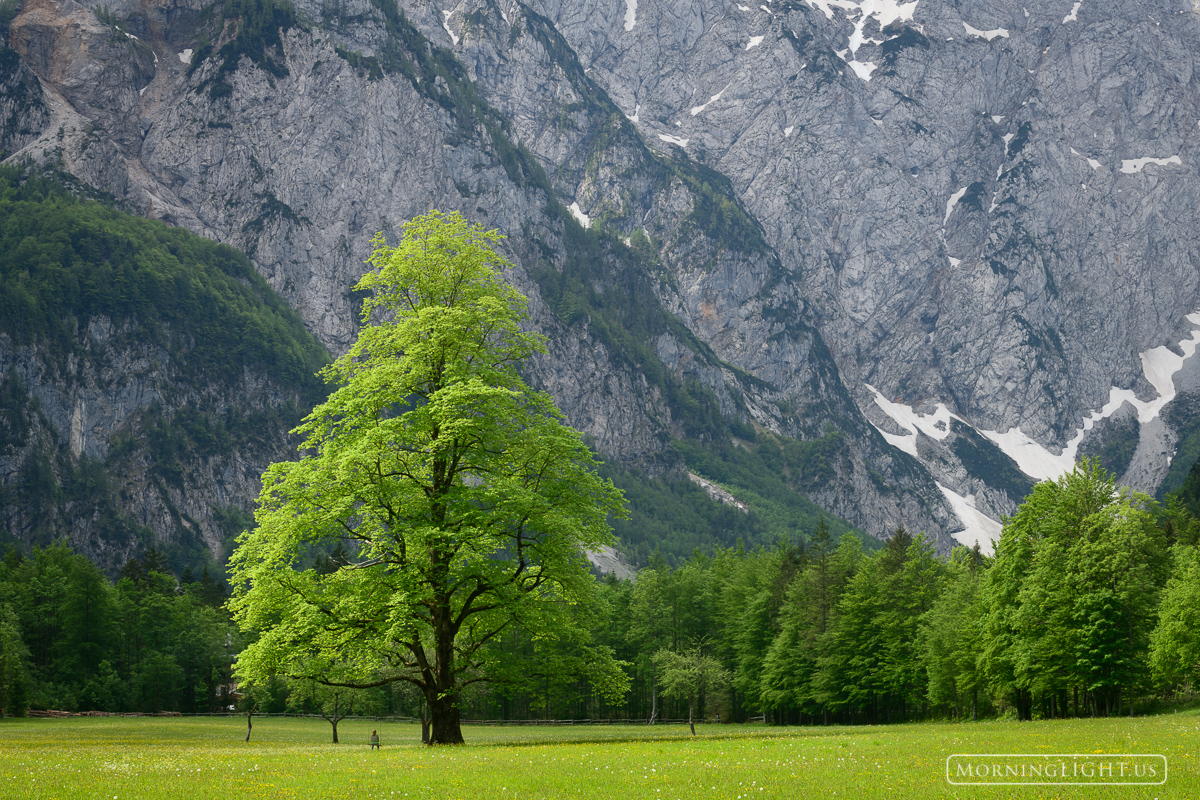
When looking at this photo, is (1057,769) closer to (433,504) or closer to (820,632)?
(433,504)

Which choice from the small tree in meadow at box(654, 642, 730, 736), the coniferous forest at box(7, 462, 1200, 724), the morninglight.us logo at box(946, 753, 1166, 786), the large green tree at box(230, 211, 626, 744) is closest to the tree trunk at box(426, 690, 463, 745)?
the large green tree at box(230, 211, 626, 744)

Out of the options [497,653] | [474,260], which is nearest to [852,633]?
[497,653]

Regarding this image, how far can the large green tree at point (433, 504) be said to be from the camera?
3084 centimetres

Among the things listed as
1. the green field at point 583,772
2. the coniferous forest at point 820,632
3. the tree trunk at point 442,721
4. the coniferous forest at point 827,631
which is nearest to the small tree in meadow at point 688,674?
the coniferous forest at point 820,632

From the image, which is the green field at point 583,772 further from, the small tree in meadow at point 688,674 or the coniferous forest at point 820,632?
the small tree in meadow at point 688,674

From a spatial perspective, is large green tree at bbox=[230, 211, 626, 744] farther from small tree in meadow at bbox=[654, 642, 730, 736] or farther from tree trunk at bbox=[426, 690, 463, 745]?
small tree in meadow at bbox=[654, 642, 730, 736]

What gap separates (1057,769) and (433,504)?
20.5m

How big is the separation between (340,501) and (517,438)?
21.2 ft

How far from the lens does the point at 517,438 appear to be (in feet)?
108

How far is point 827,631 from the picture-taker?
78.4 m

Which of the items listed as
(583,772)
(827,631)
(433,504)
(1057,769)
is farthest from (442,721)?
(827,631)

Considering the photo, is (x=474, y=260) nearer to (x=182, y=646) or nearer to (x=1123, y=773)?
(x=1123, y=773)

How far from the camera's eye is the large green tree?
30844mm

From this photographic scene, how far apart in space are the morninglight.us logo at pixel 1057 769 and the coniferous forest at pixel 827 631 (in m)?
15.7
